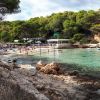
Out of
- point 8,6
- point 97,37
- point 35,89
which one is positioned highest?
point 8,6

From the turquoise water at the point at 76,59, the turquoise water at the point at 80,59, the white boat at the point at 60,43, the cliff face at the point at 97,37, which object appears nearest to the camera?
the turquoise water at the point at 76,59

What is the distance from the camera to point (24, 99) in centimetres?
768

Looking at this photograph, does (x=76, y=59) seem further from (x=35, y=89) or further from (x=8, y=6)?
(x=35, y=89)

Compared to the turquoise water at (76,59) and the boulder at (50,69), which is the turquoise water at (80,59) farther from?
the boulder at (50,69)

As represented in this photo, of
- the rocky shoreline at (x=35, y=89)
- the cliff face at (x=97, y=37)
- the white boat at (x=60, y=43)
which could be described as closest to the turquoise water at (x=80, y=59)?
the rocky shoreline at (x=35, y=89)

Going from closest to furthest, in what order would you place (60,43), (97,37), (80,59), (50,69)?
(50,69)
(80,59)
(60,43)
(97,37)

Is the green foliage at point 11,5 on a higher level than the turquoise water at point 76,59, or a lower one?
higher

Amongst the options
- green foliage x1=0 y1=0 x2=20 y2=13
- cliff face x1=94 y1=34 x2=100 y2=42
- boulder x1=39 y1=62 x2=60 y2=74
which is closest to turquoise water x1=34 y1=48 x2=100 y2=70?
boulder x1=39 y1=62 x2=60 y2=74

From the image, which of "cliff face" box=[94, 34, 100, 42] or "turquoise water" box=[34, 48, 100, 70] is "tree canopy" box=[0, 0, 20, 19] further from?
"cliff face" box=[94, 34, 100, 42]

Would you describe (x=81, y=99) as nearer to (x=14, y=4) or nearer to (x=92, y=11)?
(x=14, y=4)

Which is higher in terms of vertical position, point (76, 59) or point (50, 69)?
point (50, 69)

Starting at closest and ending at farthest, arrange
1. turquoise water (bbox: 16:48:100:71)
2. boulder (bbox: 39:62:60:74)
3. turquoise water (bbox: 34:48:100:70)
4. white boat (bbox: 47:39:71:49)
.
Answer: boulder (bbox: 39:62:60:74), turquoise water (bbox: 16:48:100:71), turquoise water (bbox: 34:48:100:70), white boat (bbox: 47:39:71:49)

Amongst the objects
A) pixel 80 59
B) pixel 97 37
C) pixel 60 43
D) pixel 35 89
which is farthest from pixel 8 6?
pixel 97 37

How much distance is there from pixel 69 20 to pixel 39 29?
1102 centimetres
